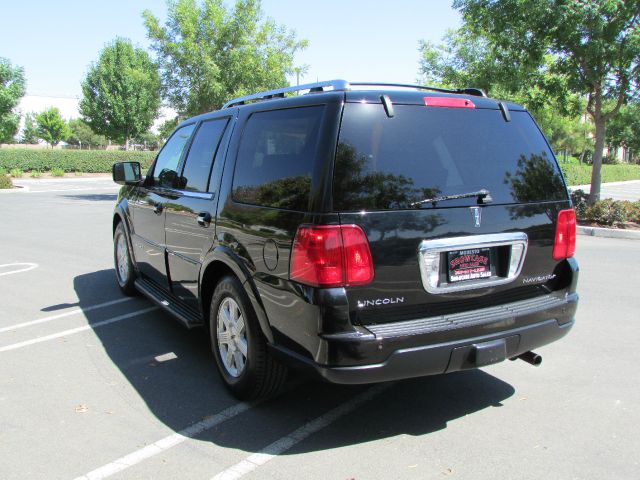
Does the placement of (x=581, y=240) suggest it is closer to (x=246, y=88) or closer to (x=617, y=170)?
(x=246, y=88)

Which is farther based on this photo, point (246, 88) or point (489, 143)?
point (246, 88)

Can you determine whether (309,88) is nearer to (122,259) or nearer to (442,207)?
(442,207)

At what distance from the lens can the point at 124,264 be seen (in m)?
6.35

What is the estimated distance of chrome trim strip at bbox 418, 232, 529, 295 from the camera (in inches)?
116

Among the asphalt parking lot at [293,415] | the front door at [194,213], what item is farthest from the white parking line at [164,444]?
the front door at [194,213]

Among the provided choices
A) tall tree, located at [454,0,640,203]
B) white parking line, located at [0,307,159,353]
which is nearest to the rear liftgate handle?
white parking line, located at [0,307,159,353]

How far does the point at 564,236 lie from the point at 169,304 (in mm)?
3126

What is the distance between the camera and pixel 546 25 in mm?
13062

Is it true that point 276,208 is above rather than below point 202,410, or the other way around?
above

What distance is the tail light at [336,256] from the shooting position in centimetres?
277

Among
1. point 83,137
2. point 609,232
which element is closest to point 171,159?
point 609,232

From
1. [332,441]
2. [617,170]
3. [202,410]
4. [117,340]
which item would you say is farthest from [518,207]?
[617,170]

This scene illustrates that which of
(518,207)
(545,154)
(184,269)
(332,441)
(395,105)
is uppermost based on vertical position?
(395,105)

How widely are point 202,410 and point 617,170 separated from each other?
4360 cm
